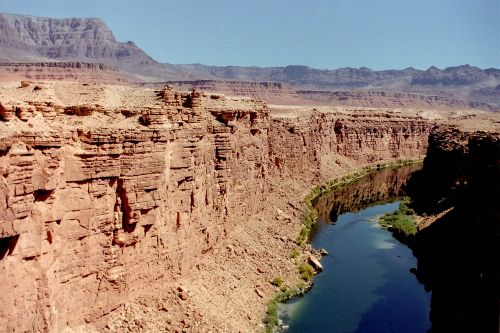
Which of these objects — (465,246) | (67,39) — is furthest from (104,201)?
(67,39)

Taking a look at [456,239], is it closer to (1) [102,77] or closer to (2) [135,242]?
(2) [135,242]

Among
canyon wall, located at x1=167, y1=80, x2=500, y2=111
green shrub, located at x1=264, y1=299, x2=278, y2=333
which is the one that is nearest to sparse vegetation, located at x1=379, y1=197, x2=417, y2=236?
green shrub, located at x1=264, y1=299, x2=278, y2=333

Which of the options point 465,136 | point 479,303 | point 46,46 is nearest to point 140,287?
point 479,303

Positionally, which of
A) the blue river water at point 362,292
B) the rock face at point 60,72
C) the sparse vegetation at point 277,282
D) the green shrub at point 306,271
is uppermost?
the rock face at point 60,72

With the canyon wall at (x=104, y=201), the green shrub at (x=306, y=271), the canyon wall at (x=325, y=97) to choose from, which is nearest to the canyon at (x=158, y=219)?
the canyon wall at (x=104, y=201)

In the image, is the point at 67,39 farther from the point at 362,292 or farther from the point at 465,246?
the point at 465,246

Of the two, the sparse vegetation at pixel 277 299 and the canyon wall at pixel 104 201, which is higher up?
the canyon wall at pixel 104 201

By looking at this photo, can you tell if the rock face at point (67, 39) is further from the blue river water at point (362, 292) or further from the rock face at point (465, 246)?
the rock face at point (465, 246)

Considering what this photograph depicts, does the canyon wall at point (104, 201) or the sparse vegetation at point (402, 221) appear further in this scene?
the sparse vegetation at point (402, 221)
